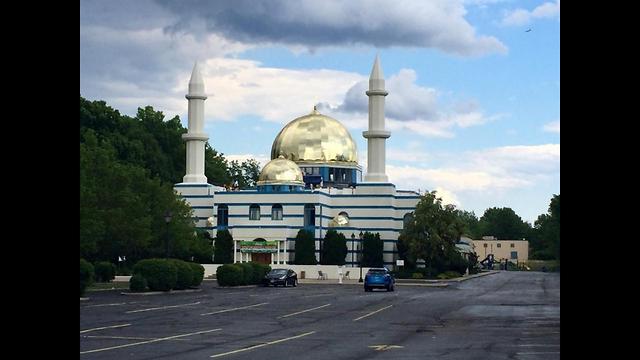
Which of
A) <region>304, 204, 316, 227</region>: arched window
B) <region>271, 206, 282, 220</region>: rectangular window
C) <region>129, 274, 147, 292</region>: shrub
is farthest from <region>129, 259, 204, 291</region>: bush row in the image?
<region>271, 206, 282, 220</region>: rectangular window

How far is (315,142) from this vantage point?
107 meters

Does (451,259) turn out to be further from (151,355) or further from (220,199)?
(151,355)

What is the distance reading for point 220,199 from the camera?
327ft

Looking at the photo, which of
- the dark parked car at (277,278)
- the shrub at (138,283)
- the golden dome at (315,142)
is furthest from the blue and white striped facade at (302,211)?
the shrub at (138,283)

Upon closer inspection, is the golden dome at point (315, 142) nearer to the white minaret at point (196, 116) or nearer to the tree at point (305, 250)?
the white minaret at point (196, 116)

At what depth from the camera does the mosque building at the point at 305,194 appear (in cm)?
9619

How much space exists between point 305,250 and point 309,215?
5.70m

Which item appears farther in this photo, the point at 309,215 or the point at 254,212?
the point at 254,212

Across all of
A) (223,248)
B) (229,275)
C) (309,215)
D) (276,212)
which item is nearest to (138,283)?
(229,275)

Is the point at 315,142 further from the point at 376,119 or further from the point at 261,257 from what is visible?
the point at 261,257

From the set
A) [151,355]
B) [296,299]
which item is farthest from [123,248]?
[151,355]
